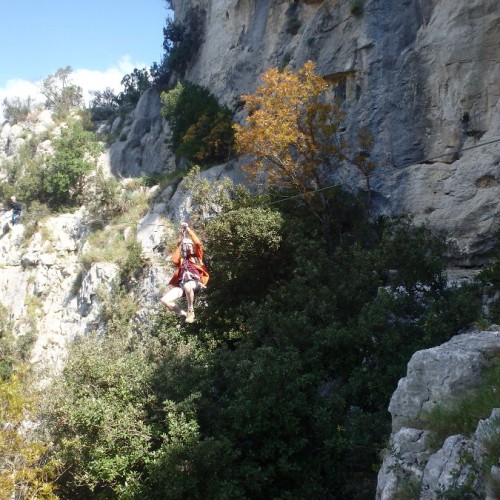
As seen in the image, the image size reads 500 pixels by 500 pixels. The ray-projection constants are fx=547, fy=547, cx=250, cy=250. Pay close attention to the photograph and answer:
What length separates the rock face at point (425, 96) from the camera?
523 inches

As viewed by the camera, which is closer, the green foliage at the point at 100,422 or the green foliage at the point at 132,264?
the green foliage at the point at 100,422

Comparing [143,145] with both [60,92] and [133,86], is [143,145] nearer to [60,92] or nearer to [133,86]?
[133,86]

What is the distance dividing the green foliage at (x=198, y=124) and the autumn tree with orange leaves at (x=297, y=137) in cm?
842

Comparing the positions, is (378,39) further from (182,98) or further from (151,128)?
(151,128)

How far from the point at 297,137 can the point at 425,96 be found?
13.3 ft

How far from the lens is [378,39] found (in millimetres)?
16984

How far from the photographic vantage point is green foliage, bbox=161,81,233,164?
76.8ft

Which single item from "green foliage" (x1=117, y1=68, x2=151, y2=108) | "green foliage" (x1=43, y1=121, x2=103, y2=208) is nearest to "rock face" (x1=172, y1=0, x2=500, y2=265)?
"green foliage" (x1=43, y1=121, x2=103, y2=208)

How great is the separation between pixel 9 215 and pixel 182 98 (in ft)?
42.0

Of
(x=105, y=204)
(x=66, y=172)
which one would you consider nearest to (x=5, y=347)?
(x=105, y=204)

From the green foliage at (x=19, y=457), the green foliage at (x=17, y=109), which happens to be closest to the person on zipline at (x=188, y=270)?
the green foliage at (x=19, y=457)

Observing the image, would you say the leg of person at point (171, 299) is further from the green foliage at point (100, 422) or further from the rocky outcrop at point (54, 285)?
the rocky outcrop at point (54, 285)

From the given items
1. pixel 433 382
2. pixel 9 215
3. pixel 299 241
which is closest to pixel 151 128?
pixel 9 215

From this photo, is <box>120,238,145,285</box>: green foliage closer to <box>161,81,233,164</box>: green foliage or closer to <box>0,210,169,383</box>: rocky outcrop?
<box>0,210,169,383</box>: rocky outcrop
